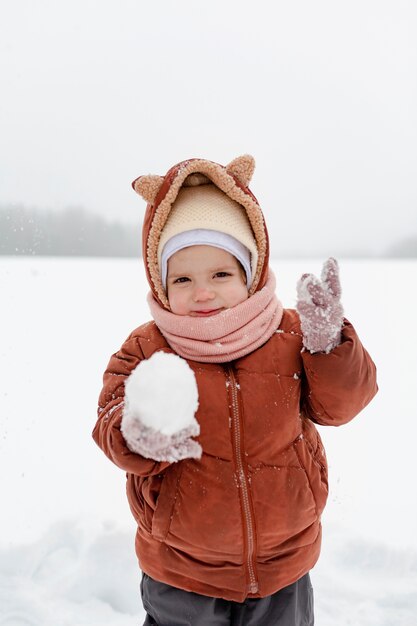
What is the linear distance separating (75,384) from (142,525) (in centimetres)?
278

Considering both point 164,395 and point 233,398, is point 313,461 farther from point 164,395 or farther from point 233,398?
point 164,395

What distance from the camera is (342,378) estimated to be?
4.10ft

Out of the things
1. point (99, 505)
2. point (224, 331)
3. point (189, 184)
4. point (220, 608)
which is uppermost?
point (189, 184)

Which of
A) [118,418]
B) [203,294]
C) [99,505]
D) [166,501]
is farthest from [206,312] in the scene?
[99,505]

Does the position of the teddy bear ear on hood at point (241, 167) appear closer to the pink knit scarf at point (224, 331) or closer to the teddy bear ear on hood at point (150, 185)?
the teddy bear ear on hood at point (150, 185)

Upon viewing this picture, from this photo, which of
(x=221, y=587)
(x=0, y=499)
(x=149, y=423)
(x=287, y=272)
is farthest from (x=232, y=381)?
(x=287, y=272)

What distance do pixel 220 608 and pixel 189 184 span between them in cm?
110

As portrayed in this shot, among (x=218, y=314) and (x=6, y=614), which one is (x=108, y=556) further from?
(x=218, y=314)

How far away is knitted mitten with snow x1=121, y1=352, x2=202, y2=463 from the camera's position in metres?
0.97

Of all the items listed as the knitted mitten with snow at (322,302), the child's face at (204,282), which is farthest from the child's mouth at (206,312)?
the knitted mitten with snow at (322,302)

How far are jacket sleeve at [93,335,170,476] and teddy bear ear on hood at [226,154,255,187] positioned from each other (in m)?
0.50

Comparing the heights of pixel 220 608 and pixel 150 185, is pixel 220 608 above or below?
below

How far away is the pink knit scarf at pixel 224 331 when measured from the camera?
1.33m

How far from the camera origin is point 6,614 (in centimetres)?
202
